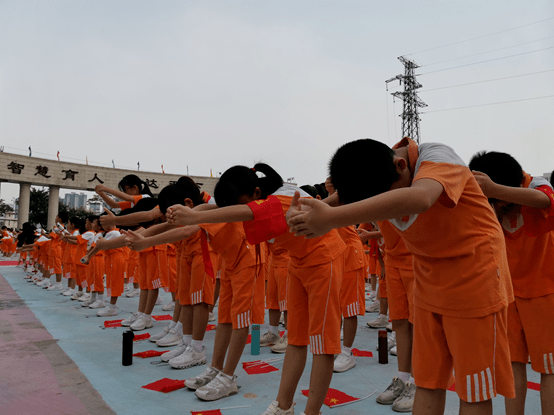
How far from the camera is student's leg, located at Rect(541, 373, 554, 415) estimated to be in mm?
2145

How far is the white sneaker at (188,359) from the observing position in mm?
3764

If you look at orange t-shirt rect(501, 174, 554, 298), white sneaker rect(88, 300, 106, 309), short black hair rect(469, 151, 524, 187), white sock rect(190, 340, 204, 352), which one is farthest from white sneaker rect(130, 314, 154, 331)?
short black hair rect(469, 151, 524, 187)

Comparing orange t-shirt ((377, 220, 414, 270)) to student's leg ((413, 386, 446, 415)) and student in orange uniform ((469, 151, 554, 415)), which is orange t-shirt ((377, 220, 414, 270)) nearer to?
student in orange uniform ((469, 151, 554, 415))

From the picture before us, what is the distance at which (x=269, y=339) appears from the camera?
4.78 m

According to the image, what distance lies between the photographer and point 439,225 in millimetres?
1495

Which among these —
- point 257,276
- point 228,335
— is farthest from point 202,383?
point 257,276

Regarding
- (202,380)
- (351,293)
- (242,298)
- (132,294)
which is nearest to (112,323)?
(132,294)

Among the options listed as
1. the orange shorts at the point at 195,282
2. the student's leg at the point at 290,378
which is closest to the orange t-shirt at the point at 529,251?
the student's leg at the point at 290,378

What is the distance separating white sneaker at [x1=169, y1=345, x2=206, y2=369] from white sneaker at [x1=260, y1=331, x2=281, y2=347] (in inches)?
39.6

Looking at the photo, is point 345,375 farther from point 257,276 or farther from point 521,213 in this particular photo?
point 521,213

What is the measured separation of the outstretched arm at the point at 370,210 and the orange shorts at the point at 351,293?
9.32ft

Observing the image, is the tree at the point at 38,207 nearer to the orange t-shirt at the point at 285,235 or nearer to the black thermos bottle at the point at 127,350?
the black thermos bottle at the point at 127,350

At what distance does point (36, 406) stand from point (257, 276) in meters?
1.94

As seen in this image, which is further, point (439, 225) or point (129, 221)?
point (129, 221)
